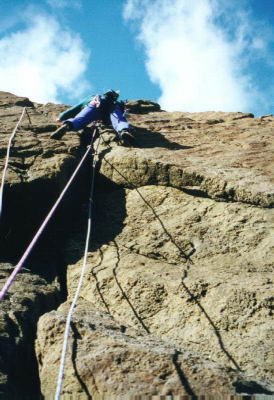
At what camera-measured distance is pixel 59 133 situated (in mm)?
6355

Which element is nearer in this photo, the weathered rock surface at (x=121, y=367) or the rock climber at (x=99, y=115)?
the weathered rock surface at (x=121, y=367)

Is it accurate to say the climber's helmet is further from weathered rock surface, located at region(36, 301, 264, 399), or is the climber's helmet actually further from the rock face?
weathered rock surface, located at region(36, 301, 264, 399)

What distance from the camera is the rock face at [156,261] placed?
2664mm

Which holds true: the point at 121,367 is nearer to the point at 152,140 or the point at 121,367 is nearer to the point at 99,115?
the point at 152,140

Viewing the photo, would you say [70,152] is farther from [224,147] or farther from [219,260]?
[219,260]

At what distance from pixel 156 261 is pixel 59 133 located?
121 inches

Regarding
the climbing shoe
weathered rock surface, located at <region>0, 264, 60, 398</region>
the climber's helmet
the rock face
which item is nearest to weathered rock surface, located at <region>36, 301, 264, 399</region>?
the rock face

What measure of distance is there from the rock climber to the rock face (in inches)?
8.4

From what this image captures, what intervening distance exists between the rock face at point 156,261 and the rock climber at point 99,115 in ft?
0.70

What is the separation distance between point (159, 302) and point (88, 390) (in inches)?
53.8

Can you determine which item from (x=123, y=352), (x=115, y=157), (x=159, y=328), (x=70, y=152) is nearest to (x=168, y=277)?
(x=159, y=328)

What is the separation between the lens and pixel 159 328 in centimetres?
362

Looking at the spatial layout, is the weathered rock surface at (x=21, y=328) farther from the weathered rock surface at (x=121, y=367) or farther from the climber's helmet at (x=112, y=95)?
the climber's helmet at (x=112, y=95)

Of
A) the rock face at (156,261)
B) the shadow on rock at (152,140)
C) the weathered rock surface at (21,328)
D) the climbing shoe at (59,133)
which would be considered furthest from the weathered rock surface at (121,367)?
the shadow on rock at (152,140)
